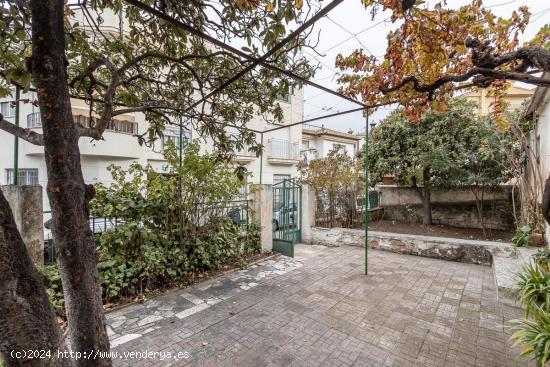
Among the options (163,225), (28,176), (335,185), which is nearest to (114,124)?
(28,176)

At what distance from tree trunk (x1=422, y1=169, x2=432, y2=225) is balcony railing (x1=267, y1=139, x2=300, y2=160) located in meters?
8.48

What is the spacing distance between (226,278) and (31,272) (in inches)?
153

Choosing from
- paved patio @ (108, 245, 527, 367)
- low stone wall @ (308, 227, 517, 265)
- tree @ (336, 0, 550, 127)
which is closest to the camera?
tree @ (336, 0, 550, 127)

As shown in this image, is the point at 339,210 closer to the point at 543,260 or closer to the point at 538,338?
the point at 543,260

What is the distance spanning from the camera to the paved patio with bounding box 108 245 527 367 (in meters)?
2.64

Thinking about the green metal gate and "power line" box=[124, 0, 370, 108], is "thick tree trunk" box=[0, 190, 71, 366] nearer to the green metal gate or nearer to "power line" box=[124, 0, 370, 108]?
"power line" box=[124, 0, 370, 108]

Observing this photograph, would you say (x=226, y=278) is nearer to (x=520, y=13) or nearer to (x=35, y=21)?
(x=35, y=21)

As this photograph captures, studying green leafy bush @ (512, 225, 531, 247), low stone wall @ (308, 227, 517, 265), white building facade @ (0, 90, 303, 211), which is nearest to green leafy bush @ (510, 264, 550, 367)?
low stone wall @ (308, 227, 517, 265)

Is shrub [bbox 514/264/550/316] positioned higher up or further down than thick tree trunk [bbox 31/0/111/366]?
further down

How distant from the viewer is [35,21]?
1.30 meters

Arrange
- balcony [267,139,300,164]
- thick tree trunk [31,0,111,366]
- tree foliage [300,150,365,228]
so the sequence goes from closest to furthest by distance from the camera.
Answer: thick tree trunk [31,0,111,366], tree foliage [300,150,365,228], balcony [267,139,300,164]

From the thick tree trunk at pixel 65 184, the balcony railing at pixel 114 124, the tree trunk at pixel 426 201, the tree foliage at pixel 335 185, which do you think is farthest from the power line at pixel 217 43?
the balcony railing at pixel 114 124

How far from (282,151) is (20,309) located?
48.8ft

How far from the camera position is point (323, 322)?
328 centimetres
